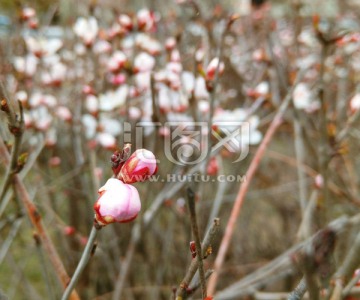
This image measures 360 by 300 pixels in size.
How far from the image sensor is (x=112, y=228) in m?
2.49

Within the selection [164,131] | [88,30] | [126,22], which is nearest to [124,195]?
[164,131]

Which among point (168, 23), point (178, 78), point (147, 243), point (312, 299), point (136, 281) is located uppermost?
point (168, 23)

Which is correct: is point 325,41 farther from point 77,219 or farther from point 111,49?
point 77,219

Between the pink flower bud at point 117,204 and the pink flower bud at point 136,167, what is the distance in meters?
0.02

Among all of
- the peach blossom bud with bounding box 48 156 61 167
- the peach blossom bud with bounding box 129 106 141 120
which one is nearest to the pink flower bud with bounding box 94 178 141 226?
the peach blossom bud with bounding box 129 106 141 120

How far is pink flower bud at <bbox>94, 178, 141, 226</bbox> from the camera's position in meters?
0.73

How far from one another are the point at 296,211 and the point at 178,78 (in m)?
1.62

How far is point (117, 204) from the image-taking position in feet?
2.38

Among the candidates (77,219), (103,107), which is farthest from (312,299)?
(77,219)

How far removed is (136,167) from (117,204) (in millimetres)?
68

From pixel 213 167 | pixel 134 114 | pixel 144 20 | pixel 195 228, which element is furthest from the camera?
pixel 134 114

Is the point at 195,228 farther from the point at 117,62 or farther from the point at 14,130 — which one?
the point at 117,62

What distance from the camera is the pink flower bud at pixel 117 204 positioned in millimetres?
727

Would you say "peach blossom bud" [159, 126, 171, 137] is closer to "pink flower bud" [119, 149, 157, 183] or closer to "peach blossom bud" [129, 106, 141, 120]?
"peach blossom bud" [129, 106, 141, 120]
